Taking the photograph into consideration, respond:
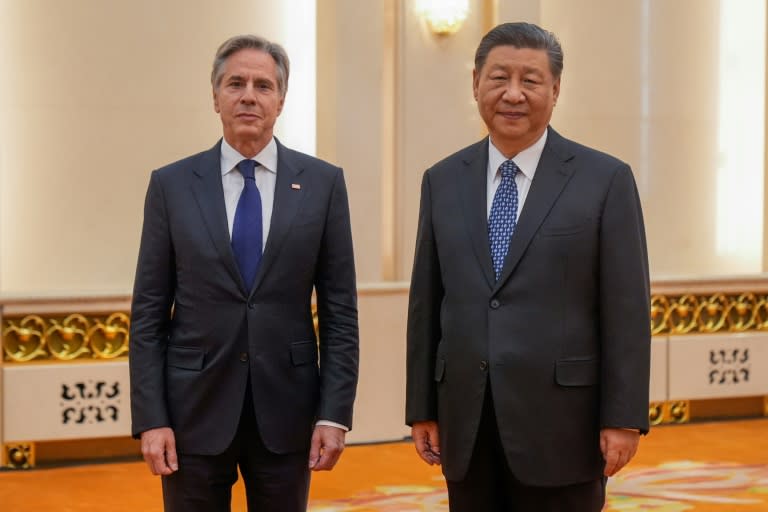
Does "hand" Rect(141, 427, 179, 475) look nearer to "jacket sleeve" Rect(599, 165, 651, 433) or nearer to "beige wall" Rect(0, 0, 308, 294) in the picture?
"jacket sleeve" Rect(599, 165, 651, 433)

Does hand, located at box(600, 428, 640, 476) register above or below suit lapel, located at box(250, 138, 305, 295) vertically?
below

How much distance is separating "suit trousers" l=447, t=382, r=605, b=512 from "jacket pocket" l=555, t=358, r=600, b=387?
0.17 meters

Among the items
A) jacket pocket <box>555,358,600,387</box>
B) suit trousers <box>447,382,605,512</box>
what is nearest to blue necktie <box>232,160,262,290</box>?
suit trousers <box>447,382,605,512</box>

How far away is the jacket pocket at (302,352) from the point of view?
272cm

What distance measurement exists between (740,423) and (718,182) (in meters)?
1.68

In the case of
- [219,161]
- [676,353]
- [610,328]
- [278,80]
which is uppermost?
[278,80]

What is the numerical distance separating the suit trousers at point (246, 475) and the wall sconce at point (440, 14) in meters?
4.18

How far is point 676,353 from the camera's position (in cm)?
677

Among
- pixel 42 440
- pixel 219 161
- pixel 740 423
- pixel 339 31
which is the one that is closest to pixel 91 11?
pixel 339 31

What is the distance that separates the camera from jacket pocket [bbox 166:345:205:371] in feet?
8.80

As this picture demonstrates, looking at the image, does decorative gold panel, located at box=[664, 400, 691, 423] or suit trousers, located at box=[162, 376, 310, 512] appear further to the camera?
decorative gold panel, located at box=[664, 400, 691, 423]

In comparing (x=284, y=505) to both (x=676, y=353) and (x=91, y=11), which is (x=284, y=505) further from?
(x=676, y=353)

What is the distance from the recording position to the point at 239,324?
105 inches

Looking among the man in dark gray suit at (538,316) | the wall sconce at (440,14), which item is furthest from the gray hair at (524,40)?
the wall sconce at (440,14)
